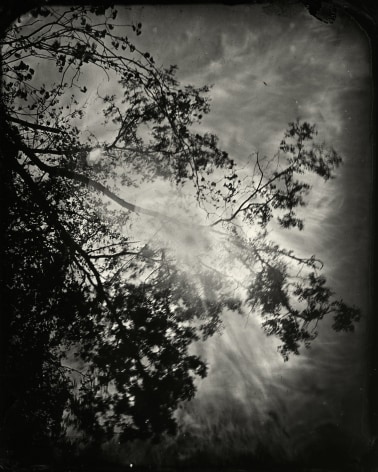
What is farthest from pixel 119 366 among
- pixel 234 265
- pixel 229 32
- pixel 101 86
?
pixel 229 32

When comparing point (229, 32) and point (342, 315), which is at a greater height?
point (229, 32)

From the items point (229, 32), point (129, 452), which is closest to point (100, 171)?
point (229, 32)

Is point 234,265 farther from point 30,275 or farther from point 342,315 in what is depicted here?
point 30,275

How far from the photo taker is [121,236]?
→ 1904mm

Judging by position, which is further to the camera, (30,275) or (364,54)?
(30,275)

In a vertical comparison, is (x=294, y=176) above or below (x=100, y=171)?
below

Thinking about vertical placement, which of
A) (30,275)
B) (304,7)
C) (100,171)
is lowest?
(30,275)

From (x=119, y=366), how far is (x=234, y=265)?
40.2 inches

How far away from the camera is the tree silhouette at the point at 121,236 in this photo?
1866mm

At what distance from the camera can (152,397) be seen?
186cm

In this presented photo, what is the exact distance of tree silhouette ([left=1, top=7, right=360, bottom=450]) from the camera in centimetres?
187

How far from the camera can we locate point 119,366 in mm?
1885

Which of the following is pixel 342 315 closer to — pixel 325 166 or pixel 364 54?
pixel 325 166

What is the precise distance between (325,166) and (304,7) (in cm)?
101
